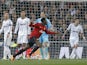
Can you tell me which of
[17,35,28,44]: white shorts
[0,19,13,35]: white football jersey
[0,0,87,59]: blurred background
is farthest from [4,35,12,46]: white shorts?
[0,0,87,59]: blurred background

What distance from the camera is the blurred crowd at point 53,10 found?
20.7 metres

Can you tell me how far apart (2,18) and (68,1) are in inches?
123

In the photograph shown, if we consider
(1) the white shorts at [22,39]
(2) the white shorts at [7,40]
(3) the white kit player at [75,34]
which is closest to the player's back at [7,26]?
(2) the white shorts at [7,40]

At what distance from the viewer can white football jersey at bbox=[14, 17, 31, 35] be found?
1938 cm

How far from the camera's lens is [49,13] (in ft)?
67.8

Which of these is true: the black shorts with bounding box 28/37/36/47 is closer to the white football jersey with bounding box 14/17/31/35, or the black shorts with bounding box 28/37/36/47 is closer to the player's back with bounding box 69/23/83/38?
the white football jersey with bounding box 14/17/31/35

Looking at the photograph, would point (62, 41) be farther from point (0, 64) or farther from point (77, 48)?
point (0, 64)

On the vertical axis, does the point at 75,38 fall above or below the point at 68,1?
below

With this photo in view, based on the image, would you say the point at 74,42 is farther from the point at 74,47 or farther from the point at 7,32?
the point at 7,32

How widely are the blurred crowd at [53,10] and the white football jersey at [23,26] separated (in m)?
1.18

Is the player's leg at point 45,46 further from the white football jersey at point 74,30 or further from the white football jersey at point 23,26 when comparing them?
the white football jersey at point 74,30

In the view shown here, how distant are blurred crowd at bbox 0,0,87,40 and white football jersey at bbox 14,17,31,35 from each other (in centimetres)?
118

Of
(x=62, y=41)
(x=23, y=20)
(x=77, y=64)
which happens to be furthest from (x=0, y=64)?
(x=62, y=41)

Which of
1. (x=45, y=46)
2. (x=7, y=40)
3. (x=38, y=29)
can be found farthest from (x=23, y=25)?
(x=38, y=29)
